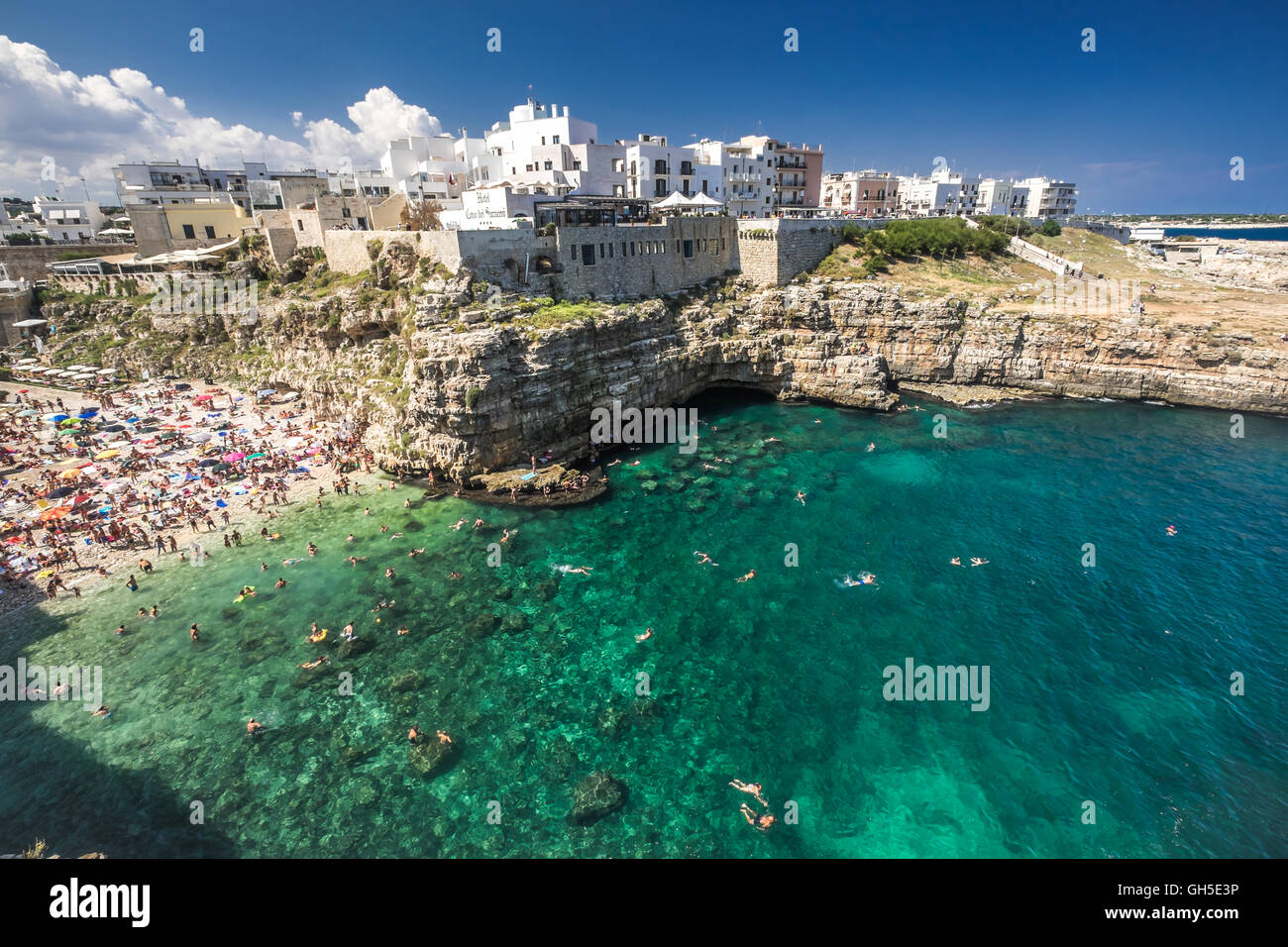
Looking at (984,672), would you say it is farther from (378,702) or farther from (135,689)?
(135,689)

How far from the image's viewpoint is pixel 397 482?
32.3 meters

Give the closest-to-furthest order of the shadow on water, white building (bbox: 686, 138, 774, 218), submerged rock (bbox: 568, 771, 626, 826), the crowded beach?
the shadow on water → submerged rock (bbox: 568, 771, 626, 826) → the crowded beach → white building (bbox: 686, 138, 774, 218)

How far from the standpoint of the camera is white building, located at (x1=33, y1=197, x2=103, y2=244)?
204ft

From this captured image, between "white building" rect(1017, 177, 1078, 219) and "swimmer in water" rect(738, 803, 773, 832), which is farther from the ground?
"white building" rect(1017, 177, 1078, 219)

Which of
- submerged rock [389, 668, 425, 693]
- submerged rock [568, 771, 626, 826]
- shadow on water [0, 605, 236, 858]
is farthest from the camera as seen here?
submerged rock [389, 668, 425, 693]

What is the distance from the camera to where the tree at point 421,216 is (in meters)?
42.5

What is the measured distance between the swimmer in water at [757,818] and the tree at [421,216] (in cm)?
4176

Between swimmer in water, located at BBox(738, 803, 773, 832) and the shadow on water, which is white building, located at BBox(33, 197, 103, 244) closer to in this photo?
the shadow on water

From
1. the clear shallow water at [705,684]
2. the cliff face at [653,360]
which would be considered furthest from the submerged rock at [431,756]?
the cliff face at [653,360]

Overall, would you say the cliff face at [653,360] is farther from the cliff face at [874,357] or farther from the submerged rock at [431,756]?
the submerged rock at [431,756]

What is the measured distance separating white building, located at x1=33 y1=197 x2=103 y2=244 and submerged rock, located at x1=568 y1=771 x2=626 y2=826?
8284 cm

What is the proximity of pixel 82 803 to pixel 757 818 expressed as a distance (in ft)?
61.4

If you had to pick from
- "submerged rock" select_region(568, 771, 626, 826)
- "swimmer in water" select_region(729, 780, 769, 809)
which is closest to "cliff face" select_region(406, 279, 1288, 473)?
"submerged rock" select_region(568, 771, 626, 826)

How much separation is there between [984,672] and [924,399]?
2942 centimetres
